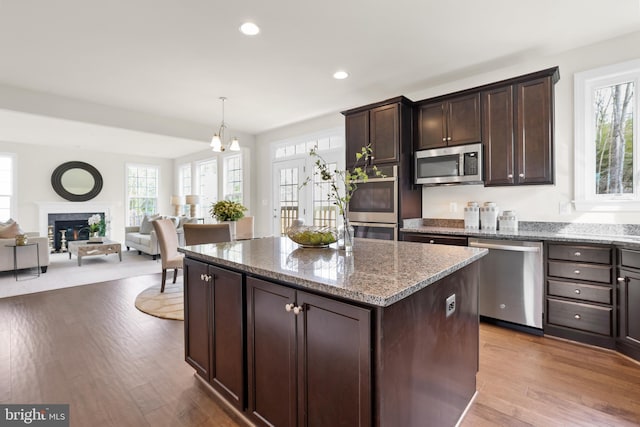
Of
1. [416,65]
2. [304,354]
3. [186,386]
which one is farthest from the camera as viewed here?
[416,65]

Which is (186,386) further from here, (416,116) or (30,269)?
(30,269)

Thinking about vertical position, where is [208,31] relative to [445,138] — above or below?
above

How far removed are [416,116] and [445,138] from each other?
0.48 metres

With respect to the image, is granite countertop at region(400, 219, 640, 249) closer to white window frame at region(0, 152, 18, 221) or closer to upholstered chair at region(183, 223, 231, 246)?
upholstered chair at region(183, 223, 231, 246)

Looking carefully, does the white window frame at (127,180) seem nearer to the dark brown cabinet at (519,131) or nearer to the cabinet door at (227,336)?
the cabinet door at (227,336)

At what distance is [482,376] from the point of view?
2.16m

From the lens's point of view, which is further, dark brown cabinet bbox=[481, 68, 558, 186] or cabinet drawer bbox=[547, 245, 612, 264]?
dark brown cabinet bbox=[481, 68, 558, 186]

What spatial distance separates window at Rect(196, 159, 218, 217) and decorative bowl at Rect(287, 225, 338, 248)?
20.3ft

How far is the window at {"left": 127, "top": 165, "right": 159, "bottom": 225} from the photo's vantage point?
29.1ft

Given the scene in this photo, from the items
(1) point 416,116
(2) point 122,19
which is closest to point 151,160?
(2) point 122,19

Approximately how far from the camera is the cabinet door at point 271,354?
1.36m

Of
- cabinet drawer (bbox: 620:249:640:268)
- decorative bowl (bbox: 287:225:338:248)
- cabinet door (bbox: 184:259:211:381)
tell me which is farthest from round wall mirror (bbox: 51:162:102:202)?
cabinet drawer (bbox: 620:249:640:268)

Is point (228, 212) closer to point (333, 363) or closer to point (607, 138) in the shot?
point (333, 363)

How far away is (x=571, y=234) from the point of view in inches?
118
